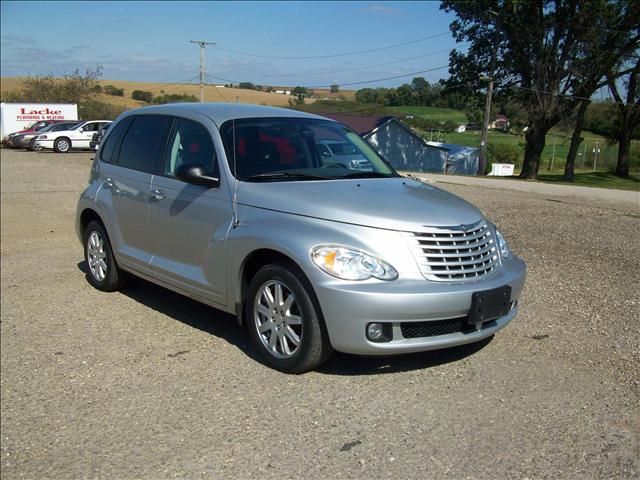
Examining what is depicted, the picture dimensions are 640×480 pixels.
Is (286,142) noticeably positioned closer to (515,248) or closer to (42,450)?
(42,450)

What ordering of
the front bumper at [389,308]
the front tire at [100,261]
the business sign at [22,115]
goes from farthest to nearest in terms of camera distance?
the business sign at [22,115] → the front tire at [100,261] → the front bumper at [389,308]

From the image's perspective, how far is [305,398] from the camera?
3.92 meters

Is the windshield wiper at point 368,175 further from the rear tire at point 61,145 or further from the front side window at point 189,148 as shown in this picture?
the rear tire at point 61,145

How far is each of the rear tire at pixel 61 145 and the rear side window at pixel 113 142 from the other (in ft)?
90.0

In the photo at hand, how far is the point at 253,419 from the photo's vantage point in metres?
3.67

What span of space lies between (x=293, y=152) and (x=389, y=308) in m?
1.78

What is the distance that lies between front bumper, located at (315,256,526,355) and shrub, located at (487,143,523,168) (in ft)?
255

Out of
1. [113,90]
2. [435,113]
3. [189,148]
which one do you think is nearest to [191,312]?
[189,148]

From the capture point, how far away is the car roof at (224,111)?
517 centimetres

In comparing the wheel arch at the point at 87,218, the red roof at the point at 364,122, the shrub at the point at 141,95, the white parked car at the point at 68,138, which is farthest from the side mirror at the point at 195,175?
the shrub at the point at 141,95

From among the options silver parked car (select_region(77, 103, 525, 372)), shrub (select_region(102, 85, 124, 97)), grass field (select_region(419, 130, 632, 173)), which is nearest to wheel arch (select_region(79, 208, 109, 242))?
silver parked car (select_region(77, 103, 525, 372))

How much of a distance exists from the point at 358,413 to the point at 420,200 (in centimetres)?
157

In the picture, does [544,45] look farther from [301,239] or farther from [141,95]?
[141,95]

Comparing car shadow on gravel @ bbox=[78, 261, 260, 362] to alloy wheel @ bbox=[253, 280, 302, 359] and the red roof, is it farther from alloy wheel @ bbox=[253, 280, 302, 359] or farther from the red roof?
the red roof
